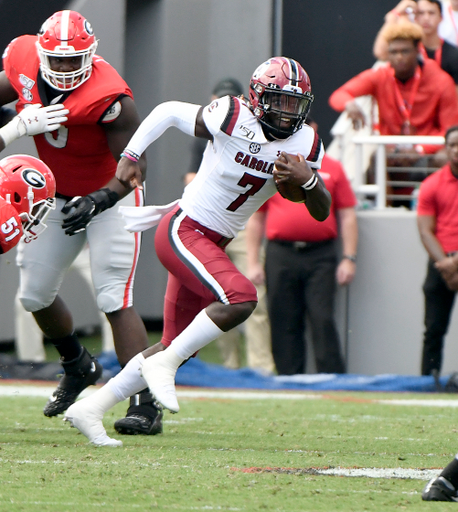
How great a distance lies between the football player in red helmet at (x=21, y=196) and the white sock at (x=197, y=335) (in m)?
0.78

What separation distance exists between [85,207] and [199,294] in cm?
63

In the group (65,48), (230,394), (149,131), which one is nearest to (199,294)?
(149,131)

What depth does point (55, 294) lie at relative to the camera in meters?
4.59

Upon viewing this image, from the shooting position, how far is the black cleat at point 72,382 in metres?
4.73

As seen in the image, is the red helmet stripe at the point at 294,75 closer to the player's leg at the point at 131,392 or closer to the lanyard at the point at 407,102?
the player's leg at the point at 131,392

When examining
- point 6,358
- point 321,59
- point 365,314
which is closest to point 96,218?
point 6,358

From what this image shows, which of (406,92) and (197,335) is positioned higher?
(406,92)

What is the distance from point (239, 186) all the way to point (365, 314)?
12.7ft

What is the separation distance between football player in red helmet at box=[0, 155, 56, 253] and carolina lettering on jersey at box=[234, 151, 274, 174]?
806 millimetres

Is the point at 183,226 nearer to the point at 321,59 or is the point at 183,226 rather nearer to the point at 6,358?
the point at 6,358

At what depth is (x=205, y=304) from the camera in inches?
174

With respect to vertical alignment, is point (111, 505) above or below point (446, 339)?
above

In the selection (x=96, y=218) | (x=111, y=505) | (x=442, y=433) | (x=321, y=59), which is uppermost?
(x=321, y=59)

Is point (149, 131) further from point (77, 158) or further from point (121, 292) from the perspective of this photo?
point (121, 292)
